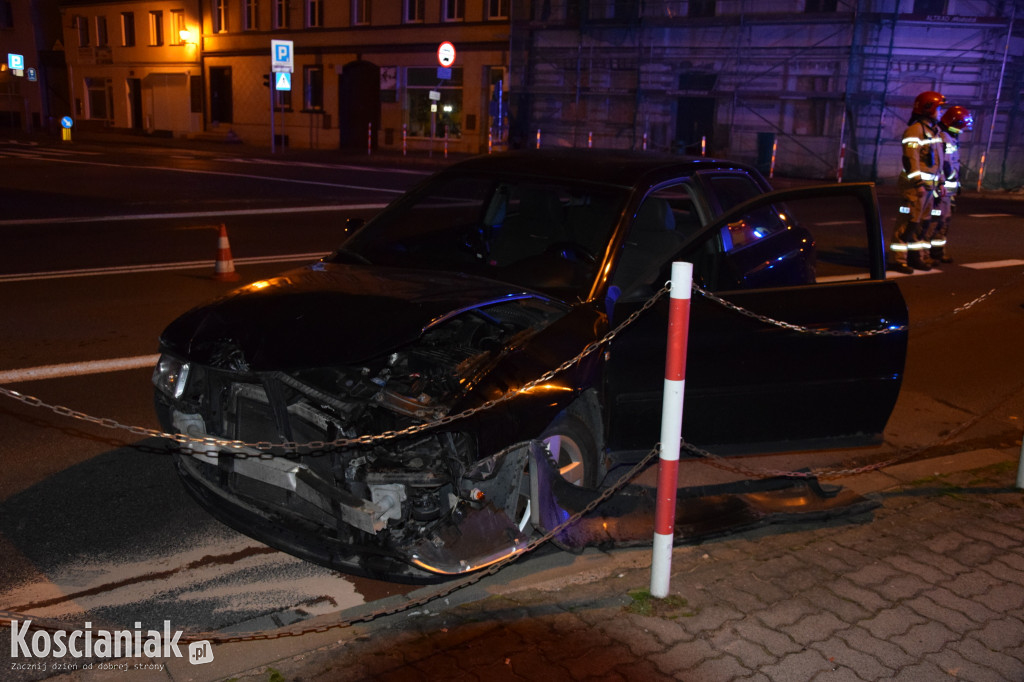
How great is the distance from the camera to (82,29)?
5006 cm

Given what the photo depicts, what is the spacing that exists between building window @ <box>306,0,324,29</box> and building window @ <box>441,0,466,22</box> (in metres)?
7.10

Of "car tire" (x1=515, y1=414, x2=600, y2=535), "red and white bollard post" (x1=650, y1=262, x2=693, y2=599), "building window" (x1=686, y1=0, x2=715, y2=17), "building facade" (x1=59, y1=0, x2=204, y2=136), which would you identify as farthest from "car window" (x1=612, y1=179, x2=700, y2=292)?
"building facade" (x1=59, y1=0, x2=204, y2=136)

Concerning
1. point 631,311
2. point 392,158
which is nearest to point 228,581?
point 631,311

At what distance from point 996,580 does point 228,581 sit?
331 centimetres

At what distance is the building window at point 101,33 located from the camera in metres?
48.9

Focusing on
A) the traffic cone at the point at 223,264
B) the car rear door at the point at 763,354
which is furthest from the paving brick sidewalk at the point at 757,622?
the traffic cone at the point at 223,264

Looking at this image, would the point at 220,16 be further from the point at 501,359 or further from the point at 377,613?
the point at 377,613

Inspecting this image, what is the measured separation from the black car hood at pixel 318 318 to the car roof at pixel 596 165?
86cm

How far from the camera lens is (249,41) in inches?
1634

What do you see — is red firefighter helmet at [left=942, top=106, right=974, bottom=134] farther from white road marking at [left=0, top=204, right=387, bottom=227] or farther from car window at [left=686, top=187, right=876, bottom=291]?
white road marking at [left=0, top=204, right=387, bottom=227]

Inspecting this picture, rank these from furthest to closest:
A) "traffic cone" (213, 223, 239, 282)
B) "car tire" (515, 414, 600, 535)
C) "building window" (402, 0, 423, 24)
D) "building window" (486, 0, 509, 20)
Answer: "building window" (402, 0, 423, 24) < "building window" (486, 0, 509, 20) < "traffic cone" (213, 223, 239, 282) < "car tire" (515, 414, 600, 535)

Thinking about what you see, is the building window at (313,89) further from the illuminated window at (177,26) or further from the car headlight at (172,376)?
the car headlight at (172,376)

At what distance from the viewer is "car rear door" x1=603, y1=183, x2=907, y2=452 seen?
14.0ft

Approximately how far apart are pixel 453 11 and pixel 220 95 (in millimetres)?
14350
